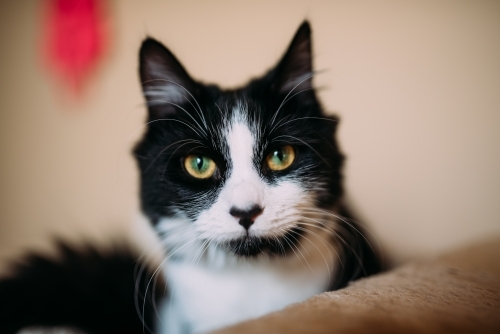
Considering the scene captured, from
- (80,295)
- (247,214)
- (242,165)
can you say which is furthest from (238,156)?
(80,295)

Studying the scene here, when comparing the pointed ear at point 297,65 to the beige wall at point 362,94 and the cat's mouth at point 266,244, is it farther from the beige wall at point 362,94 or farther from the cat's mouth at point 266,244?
the cat's mouth at point 266,244

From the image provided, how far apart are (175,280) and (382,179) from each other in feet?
2.83

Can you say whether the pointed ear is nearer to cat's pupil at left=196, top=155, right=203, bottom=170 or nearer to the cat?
the cat

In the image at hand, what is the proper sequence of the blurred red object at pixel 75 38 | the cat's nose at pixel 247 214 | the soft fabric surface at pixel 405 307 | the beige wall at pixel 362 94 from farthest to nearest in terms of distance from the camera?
the blurred red object at pixel 75 38 < the beige wall at pixel 362 94 < the cat's nose at pixel 247 214 < the soft fabric surface at pixel 405 307

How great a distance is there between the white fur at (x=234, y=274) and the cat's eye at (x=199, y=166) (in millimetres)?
58

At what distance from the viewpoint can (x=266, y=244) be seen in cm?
73

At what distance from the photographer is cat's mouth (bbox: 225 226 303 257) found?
706 mm

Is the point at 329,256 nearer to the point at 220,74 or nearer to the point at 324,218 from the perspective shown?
the point at 324,218

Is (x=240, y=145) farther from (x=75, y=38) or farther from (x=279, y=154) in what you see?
(x=75, y=38)

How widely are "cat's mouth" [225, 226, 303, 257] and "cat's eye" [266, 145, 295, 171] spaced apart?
0.15m

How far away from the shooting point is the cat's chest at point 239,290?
84cm

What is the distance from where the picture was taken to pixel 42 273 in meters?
0.95

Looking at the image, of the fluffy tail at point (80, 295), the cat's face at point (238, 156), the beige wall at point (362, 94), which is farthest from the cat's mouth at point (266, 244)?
the beige wall at point (362, 94)

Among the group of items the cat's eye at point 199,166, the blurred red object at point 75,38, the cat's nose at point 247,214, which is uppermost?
the blurred red object at point 75,38
